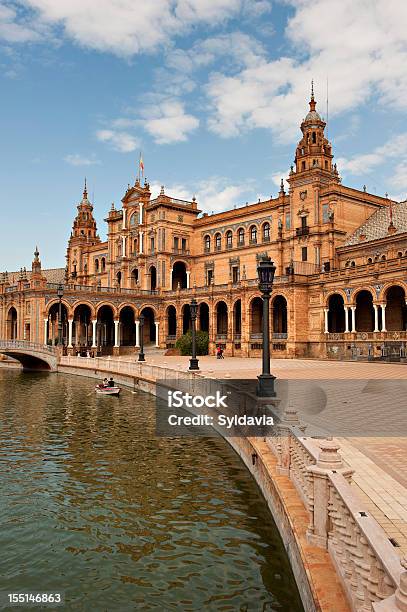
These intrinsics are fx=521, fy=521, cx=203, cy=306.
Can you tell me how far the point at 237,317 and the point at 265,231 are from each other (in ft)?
34.5

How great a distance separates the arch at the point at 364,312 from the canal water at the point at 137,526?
30.5m

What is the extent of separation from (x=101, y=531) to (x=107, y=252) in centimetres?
7151

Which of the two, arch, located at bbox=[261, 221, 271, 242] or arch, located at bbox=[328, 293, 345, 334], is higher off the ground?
arch, located at bbox=[261, 221, 271, 242]

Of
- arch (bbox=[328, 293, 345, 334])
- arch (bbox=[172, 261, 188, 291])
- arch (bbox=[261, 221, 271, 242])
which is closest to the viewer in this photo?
arch (bbox=[328, 293, 345, 334])

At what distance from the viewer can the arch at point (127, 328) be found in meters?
68.3

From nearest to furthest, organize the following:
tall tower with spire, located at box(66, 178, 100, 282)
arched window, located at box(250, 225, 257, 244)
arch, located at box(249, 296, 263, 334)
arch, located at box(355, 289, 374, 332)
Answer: arch, located at box(355, 289, 374, 332)
arch, located at box(249, 296, 263, 334)
arched window, located at box(250, 225, 257, 244)
tall tower with spire, located at box(66, 178, 100, 282)

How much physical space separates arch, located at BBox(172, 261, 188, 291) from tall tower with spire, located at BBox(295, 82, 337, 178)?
2173 cm

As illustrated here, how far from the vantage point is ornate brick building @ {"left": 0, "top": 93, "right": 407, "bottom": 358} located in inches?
1687

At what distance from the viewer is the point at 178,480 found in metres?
12.5

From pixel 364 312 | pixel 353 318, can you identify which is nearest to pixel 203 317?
pixel 364 312

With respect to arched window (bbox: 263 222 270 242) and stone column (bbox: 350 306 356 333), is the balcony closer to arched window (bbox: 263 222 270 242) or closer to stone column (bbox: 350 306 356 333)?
arched window (bbox: 263 222 270 242)

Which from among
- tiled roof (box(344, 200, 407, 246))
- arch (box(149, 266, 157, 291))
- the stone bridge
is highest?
tiled roof (box(344, 200, 407, 246))

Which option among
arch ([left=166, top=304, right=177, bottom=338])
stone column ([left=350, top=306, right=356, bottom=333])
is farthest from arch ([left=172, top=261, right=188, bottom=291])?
stone column ([left=350, top=306, right=356, bottom=333])

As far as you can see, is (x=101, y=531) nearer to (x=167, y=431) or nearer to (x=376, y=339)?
(x=167, y=431)
